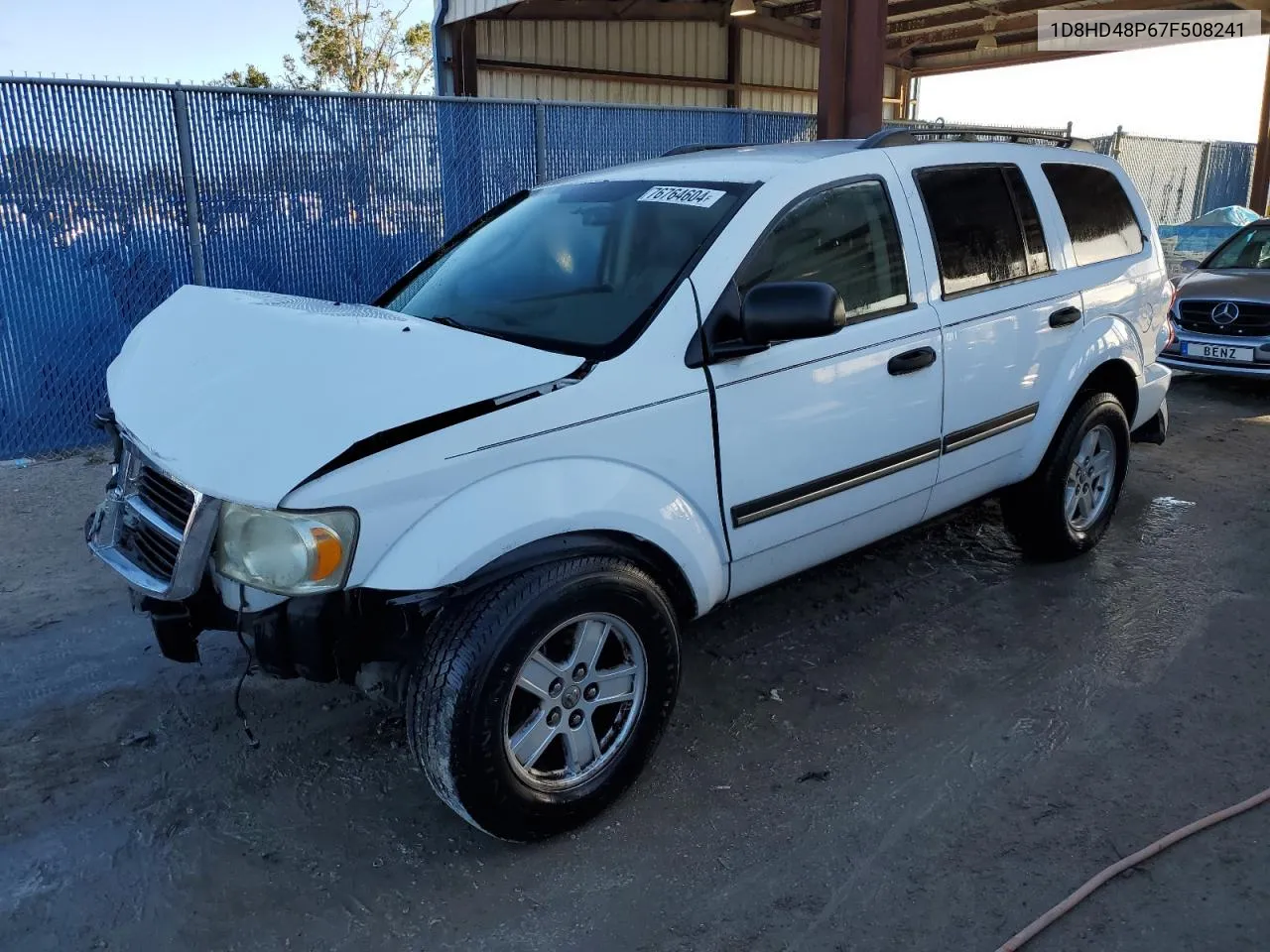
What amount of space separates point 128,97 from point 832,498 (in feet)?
19.3

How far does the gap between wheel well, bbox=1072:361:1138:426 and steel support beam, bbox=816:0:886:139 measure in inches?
188

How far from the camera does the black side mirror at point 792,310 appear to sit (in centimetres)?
283

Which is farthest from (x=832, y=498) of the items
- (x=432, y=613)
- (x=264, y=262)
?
(x=264, y=262)

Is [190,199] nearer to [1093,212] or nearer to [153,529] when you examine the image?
[153,529]

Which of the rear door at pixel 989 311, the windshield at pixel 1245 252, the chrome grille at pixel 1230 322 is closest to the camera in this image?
the rear door at pixel 989 311

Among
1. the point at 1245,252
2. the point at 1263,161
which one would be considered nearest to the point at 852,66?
the point at 1245,252

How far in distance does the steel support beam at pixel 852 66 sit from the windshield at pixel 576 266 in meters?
5.95

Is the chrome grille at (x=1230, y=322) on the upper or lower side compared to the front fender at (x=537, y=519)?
lower

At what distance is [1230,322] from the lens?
27.5ft

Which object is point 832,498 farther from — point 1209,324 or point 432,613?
point 1209,324

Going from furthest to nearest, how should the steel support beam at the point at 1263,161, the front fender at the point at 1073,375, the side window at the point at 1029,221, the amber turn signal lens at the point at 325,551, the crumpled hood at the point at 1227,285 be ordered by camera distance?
the steel support beam at the point at 1263,161, the crumpled hood at the point at 1227,285, the front fender at the point at 1073,375, the side window at the point at 1029,221, the amber turn signal lens at the point at 325,551

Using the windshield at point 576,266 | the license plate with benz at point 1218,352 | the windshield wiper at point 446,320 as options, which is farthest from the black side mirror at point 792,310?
the license plate with benz at point 1218,352

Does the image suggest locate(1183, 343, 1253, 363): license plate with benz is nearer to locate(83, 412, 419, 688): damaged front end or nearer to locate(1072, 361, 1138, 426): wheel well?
locate(1072, 361, 1138, 426): wheel well

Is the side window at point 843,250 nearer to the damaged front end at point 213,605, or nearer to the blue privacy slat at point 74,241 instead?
the damaged front end at point 213,605
